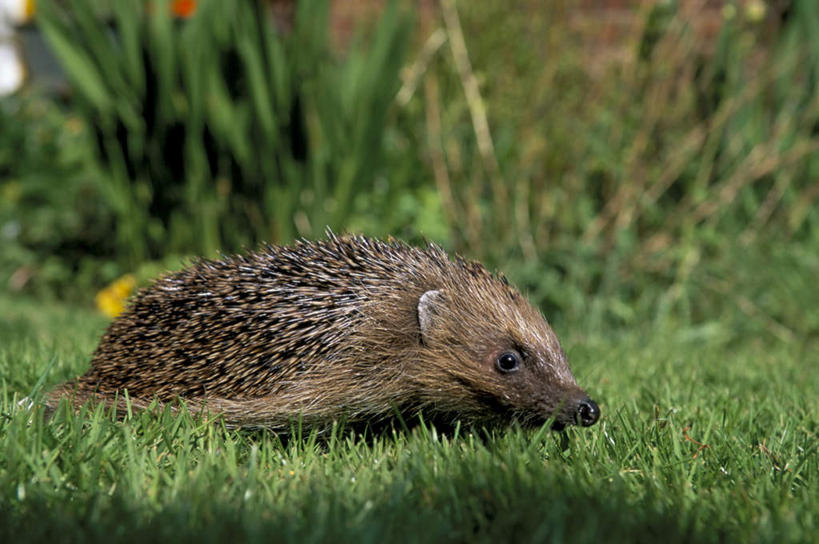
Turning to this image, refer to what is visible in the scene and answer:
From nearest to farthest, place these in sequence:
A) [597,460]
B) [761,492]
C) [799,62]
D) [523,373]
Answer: [761,492]
[597,460]
[523,373]
[799,62]

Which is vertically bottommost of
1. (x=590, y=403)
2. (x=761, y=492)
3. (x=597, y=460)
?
(x=761, y=492)

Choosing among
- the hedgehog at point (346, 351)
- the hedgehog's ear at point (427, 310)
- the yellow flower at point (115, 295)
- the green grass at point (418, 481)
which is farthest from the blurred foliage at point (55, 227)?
the hedgehog's ear at point (427, 310)

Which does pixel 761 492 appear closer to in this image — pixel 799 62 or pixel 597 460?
pixel 597 460

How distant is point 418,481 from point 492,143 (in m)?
4.37

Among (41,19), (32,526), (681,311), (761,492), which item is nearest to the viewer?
(32,526)

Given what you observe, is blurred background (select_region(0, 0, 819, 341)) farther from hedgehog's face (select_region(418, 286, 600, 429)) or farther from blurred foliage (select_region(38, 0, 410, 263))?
hedgehog's face (select_region(418, 286, 600, 429))

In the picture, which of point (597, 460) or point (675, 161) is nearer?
point (597, 460)

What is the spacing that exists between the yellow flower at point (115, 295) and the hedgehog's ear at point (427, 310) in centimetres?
354

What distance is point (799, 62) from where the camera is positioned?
253 inches

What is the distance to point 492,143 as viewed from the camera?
20.5 ft

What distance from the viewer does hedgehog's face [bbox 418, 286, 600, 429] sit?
2.78 m

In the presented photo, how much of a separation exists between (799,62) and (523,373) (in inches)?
191

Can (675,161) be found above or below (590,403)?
above

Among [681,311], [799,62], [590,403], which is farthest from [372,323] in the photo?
[799,62]
